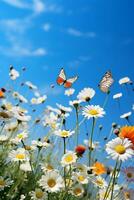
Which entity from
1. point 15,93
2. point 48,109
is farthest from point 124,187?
point 15,93

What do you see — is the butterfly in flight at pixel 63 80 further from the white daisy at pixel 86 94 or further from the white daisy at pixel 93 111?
the white daisy at pixel 93 111

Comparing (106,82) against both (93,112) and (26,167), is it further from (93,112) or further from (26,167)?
(26,167)

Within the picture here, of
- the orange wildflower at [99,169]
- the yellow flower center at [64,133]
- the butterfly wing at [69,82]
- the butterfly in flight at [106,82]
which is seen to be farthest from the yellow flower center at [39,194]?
the butterfly wing at [69,82]

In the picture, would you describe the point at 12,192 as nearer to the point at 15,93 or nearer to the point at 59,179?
the point at 59,179

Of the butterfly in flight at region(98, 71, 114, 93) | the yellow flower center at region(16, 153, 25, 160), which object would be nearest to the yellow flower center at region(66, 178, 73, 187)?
the yellow flower center at region(16, 153, 25, 160)

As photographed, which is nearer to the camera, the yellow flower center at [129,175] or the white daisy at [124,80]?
the yellow flower center at [129,175]

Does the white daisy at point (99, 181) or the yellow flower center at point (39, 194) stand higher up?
the white daisy at point (99, 181)

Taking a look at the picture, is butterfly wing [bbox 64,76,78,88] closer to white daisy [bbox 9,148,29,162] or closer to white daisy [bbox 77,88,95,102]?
white daisy [bbox 77,88,95,102]
